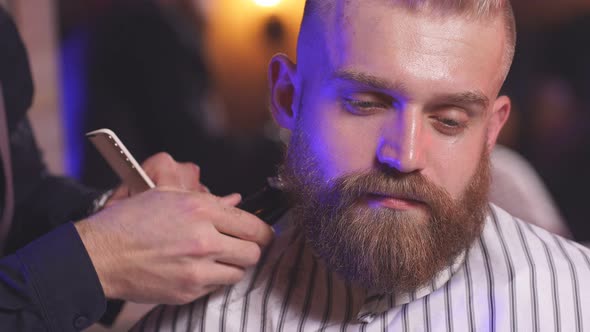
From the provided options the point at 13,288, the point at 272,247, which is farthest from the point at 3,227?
the point at 272,247

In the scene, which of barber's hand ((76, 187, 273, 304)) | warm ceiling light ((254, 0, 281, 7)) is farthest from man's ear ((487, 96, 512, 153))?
warm ceiling light ((254, 0, 281, 7))

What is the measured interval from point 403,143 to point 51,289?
630 mm

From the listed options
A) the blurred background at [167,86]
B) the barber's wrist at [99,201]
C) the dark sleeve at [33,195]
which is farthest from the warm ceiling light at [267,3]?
the barber's wrist at [99,201]

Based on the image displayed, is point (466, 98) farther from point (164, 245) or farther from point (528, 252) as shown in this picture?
point (164, 245)

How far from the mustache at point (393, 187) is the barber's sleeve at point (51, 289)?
454 mm

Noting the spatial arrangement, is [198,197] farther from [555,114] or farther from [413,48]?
[555,114]

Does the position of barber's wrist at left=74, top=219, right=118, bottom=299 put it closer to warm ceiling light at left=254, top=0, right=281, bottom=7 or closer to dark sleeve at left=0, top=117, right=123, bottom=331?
dark sleeve at left=0, top=117, right=123, bottom=331

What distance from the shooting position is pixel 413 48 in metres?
1.08

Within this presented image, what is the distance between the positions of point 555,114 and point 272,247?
4.25 meters

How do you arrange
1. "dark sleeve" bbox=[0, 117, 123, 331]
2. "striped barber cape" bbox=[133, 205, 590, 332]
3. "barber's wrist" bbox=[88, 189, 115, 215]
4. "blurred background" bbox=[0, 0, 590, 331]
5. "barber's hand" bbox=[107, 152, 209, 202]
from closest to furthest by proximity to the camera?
"striped barber cape" bbox=[133, 205, 590, 332] → "barber's hand" bbox=[107, 152, 209, 202] → "barber's wrist" bbox=[88, 189, 115, 215] → "dark sleeve" bbox=[0, 117, 123, 331] → "blurred background" bbox=[0, 0, 590, 331]

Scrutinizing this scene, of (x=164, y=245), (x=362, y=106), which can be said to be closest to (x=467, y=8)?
A: (x=362, y=106)

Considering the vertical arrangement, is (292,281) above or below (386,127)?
below

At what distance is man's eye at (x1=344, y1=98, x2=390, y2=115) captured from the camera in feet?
3.65

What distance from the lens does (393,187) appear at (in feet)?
3.58
